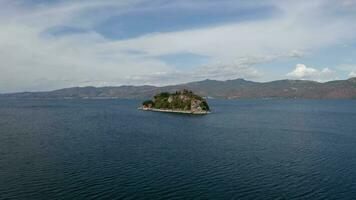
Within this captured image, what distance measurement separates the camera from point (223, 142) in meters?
116

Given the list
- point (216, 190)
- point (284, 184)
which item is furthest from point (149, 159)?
point (284, 184)

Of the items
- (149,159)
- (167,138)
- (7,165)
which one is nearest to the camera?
(7,165)

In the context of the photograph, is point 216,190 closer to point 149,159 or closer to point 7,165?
point 149,159

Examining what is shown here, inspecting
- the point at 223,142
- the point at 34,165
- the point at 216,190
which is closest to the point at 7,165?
the point at 34,165

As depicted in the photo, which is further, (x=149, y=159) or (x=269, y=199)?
(x=149, y=159)

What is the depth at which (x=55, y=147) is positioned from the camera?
3930 inches

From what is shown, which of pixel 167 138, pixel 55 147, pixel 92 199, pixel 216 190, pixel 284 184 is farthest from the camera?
pixel 167 138

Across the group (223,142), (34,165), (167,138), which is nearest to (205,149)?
(223,142)

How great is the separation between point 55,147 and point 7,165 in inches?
911

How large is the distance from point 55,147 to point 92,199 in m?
48.9

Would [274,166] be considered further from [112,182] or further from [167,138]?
[167,138]

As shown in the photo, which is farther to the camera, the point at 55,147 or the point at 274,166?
the point at 55,147

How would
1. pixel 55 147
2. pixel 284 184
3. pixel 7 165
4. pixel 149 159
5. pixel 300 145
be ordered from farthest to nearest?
1. pixel 300 145
2. pixel 55 147
3. pixel 149 159
4. pixel 7 165
5. pixel 284 184

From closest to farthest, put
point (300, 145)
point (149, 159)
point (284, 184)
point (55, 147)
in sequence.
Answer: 1. point (284, 184)
2. point (149, 159)
3. point (55, 147)
4. point (300, 145)
